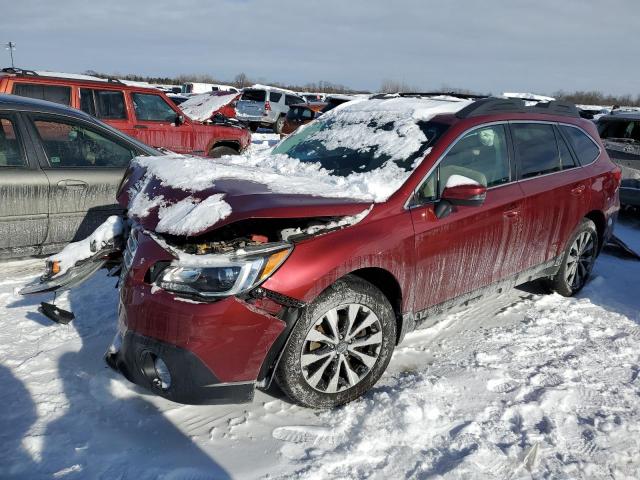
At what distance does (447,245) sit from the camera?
344cm

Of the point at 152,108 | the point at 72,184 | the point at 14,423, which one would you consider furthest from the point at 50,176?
the point at 152,108

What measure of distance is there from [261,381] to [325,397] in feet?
1.42

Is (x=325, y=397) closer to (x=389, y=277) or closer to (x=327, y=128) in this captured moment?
(x=389, y=277)

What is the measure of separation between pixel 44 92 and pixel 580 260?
730cm

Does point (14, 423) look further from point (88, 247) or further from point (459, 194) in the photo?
point (459, 194)

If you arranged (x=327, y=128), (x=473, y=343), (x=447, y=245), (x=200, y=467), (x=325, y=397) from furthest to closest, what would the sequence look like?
(x=327, y=128) → (x=473, y=343) → (x=447, y=245) → (x=325, y=397) → (x=200, y=467)

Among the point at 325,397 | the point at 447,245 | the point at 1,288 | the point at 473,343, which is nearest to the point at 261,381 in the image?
the point at 325,397

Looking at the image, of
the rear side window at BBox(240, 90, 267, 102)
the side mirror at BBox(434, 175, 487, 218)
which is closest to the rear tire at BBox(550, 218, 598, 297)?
the side mirror at BBox(434, 175, 487, 218)

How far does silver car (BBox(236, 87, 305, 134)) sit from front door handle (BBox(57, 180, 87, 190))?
17183 mm

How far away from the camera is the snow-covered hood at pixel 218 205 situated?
2.68m

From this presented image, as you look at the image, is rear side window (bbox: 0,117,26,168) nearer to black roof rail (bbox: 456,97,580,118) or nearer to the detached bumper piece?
the detached bumper piece

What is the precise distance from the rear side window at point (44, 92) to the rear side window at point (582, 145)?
677cm

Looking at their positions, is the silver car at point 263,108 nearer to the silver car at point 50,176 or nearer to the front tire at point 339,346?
the silver car at point 50,176

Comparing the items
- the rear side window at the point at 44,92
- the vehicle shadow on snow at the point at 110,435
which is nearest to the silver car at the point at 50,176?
the vehicle shadow on snow at the point at 110,435
